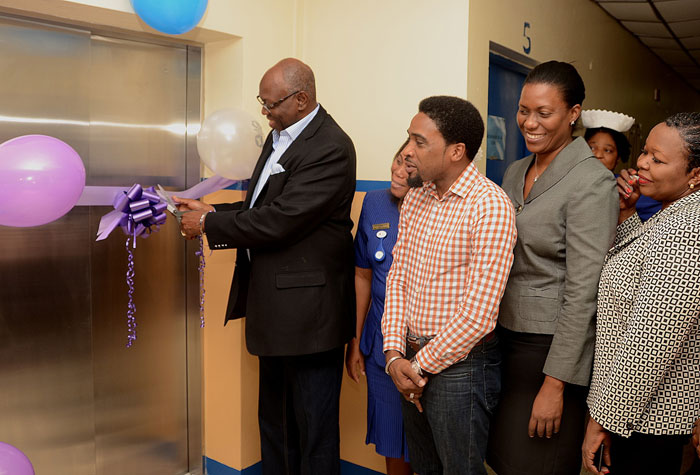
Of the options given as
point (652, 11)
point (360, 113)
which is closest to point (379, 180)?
point (360, 113)

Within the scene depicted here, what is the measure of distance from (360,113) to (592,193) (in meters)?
1.50

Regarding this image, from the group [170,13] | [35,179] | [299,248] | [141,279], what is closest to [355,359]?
[299,248]

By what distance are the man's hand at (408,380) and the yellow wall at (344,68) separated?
45.9 inches

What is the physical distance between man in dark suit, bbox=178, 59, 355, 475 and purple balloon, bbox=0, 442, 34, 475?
0.82 m

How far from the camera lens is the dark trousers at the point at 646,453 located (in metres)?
1.58

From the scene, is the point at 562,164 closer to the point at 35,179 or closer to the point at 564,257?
the point at 564,257

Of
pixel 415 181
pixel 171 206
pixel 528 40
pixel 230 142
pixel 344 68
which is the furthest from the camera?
pixel 528 40

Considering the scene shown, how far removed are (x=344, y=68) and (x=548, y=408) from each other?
6.43ft

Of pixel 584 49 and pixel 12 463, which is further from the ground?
pixel 584 49

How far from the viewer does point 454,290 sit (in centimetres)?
167

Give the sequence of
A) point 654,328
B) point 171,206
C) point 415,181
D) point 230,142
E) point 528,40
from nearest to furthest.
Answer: point 654,328, point 415,181, point 171,206, point 230,142, point 528,40

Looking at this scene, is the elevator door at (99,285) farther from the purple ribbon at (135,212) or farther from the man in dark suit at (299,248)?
the man in dark suit at (299,248)

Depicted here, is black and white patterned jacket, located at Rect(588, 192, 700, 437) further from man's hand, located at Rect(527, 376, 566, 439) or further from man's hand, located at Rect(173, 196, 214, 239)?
man's hand, located at Rect(173, 196, 214, 239)

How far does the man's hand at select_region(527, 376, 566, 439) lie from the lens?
5.41ft
